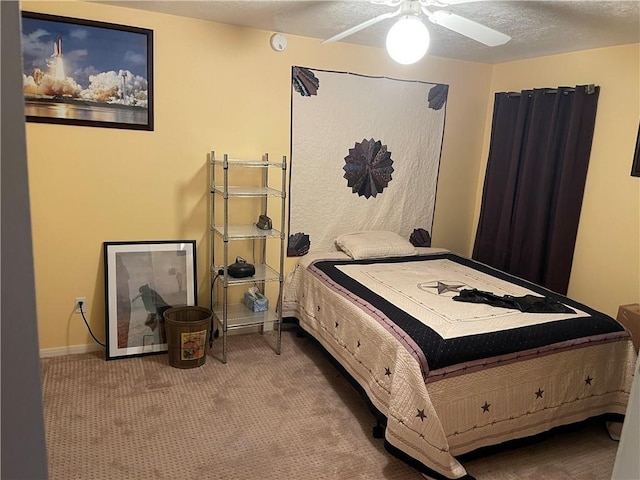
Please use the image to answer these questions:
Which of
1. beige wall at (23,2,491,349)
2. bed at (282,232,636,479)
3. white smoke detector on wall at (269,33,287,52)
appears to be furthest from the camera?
white smoke detector on wall at (269,33,287,52)

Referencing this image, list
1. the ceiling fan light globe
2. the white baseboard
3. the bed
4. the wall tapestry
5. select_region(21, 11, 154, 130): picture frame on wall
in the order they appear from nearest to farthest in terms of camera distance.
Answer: the ceiling fan light globe, the bed, select_region(21, 11, 154, 130): picture frame on wall, the white baseboard, the wall tapestry

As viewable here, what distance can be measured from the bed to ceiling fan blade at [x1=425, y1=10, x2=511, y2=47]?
1.39 meters

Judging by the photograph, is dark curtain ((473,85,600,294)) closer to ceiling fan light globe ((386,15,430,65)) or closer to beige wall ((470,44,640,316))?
beige wall ((470,44,640,316))

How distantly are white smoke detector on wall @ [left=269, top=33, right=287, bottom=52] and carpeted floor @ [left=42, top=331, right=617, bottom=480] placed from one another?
221cm

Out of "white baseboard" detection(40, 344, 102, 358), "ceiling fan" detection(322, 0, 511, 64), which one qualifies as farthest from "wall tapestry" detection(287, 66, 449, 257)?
"white baseboard" detection(40, 344, 102, 358)

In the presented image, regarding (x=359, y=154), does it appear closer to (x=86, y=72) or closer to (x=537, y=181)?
(x=537, y=181)

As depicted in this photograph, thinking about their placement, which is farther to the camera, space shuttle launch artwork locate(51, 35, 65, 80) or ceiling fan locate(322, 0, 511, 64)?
space shuttle launch artwork locate(51, 35, 65, 80)

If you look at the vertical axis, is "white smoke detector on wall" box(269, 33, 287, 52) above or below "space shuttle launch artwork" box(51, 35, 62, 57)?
above

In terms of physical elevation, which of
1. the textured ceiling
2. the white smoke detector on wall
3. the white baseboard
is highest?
the textured ceiling

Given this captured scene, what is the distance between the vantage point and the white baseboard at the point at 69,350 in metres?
3.11

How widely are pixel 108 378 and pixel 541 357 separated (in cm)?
249

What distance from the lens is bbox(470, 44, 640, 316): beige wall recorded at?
302 centimetres

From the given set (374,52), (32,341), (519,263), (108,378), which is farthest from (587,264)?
(32,341)

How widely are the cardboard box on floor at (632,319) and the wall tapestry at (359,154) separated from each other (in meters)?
1.67
